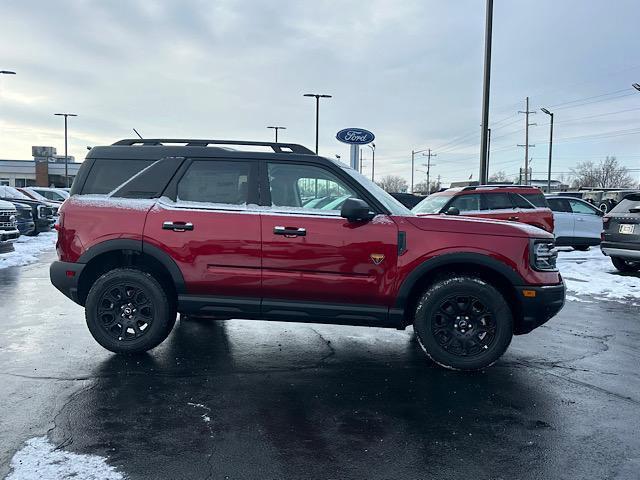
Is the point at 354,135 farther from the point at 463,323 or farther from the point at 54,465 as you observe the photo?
the point at 54,465

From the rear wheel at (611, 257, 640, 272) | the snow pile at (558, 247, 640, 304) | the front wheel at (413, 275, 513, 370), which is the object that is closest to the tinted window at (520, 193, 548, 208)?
the snow pile at (558, 247, 640, 304)

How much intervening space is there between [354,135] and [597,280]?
9186mm

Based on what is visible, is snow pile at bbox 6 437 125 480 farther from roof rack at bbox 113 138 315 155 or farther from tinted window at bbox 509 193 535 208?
tinted window at bbox 509 193 535 208

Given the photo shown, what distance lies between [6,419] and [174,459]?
134 centimetres

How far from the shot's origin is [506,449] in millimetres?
3248

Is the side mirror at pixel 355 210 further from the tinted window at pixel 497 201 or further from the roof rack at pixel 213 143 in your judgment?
the tinted window at pixel 497 201

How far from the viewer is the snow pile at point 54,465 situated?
110 inches

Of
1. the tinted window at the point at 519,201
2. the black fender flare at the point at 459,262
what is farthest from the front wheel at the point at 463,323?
the tinted window at the point at 519,201

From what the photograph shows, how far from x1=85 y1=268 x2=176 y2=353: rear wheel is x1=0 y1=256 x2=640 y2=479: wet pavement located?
0.64 feet

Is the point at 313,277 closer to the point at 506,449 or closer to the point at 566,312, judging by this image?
the point at 506,449

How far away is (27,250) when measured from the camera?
13766 millimetres

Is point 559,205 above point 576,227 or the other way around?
above

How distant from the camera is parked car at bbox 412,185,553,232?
11859mm

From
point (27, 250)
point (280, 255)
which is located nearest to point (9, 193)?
point (27, 250)
